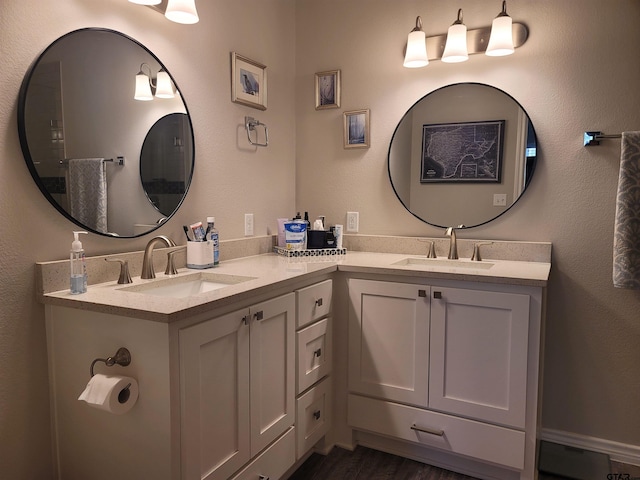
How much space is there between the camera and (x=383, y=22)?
2576mm

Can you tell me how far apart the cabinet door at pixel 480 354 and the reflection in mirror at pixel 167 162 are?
1.20 metres

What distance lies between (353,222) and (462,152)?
72 cm

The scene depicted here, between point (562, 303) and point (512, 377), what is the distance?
0.58m

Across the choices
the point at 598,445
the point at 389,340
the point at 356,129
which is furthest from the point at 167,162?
the point at 598,445

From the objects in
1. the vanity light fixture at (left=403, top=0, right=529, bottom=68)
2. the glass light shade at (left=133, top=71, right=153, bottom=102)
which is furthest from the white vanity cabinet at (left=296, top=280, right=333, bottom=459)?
the vanity light fixture at (left=403, top=0, right=529, bottom=68)

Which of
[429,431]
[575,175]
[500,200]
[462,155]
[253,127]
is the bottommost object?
[429,431]

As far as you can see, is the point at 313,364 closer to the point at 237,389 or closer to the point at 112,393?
the point at 237,389

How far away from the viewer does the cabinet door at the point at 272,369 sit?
1.66 m

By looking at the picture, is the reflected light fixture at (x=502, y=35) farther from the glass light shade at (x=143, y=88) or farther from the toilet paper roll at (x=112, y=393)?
the toilet paper roll at (x=112, y=393)

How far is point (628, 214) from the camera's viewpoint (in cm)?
194

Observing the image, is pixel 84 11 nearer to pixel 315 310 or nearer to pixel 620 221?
pixel 315 310

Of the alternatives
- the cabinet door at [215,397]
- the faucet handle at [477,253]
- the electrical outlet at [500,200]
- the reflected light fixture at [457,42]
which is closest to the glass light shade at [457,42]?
the reflected light fixture at [457,42]

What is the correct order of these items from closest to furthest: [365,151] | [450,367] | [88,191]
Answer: [88,191]
[450,367]
[365,151]

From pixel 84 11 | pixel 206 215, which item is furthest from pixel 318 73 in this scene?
pixel 84 11
